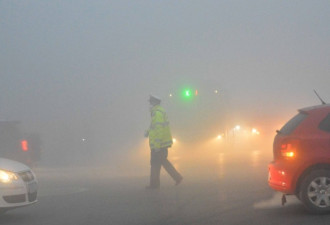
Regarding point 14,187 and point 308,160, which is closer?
point 308,160

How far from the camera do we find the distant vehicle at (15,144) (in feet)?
51.1

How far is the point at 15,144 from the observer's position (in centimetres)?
1590

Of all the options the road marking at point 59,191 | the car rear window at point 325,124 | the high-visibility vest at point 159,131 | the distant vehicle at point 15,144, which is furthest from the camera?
the distant vehicle at point 15,144

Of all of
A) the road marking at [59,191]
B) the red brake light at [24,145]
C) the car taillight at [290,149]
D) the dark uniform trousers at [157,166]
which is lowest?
the road marking at [59,191]

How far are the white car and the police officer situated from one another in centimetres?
375

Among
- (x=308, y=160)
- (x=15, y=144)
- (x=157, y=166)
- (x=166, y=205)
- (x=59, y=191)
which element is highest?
(x=308, y=160)

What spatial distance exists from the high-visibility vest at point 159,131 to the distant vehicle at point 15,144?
475 cm

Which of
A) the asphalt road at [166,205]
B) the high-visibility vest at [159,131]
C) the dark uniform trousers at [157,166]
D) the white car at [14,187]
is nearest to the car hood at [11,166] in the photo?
the white car at [14,187]

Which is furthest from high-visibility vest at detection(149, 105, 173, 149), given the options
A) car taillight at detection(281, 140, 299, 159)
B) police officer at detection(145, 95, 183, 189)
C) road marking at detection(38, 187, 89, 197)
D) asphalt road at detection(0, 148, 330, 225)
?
car taillight at detection(281, 140, 299, 159)

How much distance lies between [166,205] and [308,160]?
9.05 feet

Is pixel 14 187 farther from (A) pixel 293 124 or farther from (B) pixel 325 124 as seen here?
(B) pixel 325 124

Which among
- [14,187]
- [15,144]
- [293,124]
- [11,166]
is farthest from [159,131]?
[15,144]

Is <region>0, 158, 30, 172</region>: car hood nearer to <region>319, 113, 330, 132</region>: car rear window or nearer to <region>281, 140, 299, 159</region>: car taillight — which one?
<region>281, 140, 299, 159</region>: car taillight

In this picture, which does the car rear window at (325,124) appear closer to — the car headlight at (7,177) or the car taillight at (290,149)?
the car taillight at (290,149)
